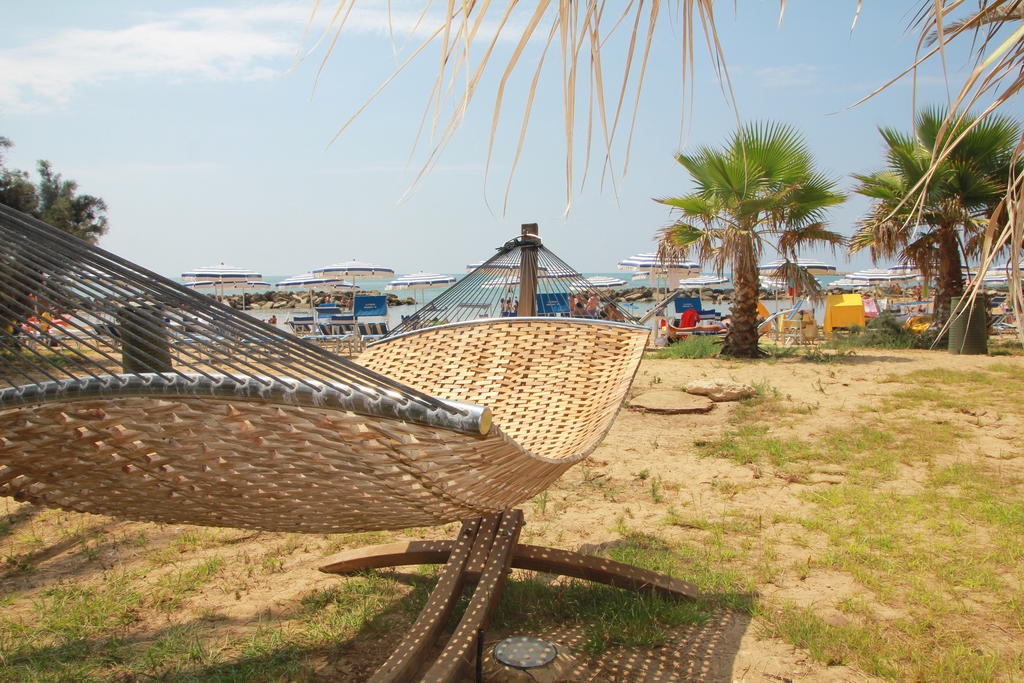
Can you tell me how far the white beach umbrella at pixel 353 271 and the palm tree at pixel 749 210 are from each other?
10041 millimetres

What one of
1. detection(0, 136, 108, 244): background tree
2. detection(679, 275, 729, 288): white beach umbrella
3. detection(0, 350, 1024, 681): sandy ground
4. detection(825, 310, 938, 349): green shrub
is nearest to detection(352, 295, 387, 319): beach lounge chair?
detection(0, 136, 108, 244): background tree

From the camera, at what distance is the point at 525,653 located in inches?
63.1

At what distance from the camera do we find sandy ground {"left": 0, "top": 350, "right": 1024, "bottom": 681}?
68.1 inches

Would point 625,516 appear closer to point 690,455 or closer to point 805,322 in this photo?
point 690,455

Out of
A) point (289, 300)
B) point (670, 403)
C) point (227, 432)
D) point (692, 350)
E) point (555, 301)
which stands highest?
point (289, 300)

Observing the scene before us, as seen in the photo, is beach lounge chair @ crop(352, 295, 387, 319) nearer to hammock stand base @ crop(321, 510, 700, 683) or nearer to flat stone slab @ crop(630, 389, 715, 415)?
flat stone slab @ crop(630, 389, 715, 415)

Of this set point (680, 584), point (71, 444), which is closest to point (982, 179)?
point (680, 584)

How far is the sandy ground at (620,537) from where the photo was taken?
173cm

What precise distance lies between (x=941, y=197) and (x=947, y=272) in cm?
91

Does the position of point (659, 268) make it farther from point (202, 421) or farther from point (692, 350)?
point (202, 421)

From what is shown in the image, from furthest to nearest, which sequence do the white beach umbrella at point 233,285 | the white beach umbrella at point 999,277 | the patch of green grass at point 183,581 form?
the white beach umbrella at point 233,285
the patch of green grass at point 183,581
the white beach umbrella at point 999,277

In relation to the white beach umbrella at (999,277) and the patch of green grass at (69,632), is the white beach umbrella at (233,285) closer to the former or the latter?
the white beach umbrella at (999,277)

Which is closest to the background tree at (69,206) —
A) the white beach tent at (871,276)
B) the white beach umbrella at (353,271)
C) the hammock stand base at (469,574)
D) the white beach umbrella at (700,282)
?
the white beach umbrella at (353,271)

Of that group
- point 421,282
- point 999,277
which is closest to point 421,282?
point 421,282
